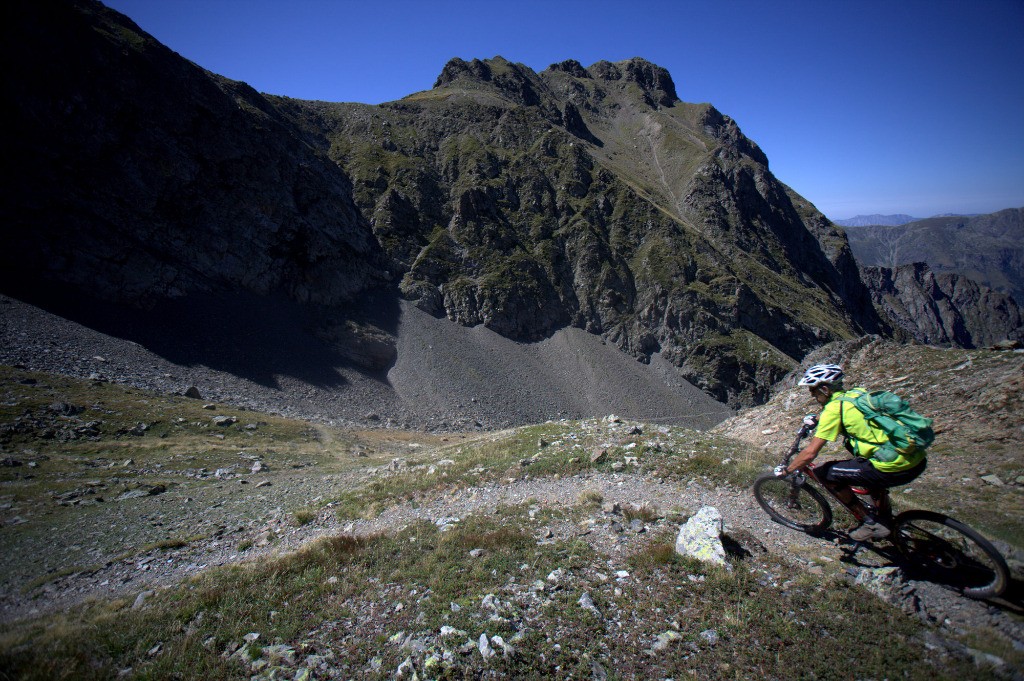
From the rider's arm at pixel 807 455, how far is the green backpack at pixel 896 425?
0.74 meters

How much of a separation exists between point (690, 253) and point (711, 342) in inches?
946

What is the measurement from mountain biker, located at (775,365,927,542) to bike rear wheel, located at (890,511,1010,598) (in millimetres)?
306

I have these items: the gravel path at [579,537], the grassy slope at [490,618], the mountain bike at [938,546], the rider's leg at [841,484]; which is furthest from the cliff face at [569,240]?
the mountain bike at [938,546]

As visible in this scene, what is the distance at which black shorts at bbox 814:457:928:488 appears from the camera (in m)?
6.36

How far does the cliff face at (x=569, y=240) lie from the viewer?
3342 inches

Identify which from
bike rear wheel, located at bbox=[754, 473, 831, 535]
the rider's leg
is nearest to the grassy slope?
the rider's leg

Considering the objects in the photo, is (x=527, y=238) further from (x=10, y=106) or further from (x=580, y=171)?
(x=10, y=106)

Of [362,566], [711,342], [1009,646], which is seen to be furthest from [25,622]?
[711,342]

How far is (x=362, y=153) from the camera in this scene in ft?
308

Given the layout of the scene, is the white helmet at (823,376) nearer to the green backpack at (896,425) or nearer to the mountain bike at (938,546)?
the mountain bike at (938,546)

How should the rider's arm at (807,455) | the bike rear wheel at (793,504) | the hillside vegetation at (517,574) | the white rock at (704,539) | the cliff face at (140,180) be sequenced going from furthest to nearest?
A: 1. the cliff face at (140,180)
2. the bike rear wheel at (793,504)
3. the white rock at (704,539)
4. the rider's arm at (807,455)
5. the hillside vegetation at (517,574)

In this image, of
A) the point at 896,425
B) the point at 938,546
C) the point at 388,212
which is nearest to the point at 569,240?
the point at 388,212

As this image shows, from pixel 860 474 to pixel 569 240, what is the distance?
312ft

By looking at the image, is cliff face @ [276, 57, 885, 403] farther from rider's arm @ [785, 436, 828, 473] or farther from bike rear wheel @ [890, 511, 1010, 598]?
bike rear wheel @ [890, 511, 1010, 598]
